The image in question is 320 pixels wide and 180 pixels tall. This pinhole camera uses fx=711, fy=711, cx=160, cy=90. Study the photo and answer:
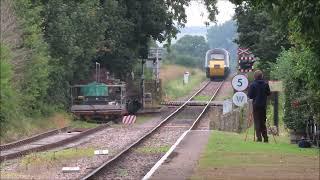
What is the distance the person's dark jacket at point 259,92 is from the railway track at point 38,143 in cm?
674

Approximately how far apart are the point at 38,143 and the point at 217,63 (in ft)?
191

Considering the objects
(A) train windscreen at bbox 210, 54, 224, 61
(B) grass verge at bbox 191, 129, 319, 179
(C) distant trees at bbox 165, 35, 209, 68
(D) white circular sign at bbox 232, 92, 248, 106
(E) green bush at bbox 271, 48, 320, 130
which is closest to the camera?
(B) grass verge at bbox 191, 129, 319, 179

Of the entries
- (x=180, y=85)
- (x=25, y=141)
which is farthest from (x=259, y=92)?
(x=180, y=85)

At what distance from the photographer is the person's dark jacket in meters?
20.4

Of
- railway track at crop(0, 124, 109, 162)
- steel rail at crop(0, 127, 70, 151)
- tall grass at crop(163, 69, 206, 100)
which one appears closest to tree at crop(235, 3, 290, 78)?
railway track at crop(0, 124, 109, 162)

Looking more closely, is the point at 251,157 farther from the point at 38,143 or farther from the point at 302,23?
the point at 38,143

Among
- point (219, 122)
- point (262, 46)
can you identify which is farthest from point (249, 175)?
point (262, 46)

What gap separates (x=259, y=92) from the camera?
20.5 m

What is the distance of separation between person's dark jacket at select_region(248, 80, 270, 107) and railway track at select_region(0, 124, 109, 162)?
674 centimetres

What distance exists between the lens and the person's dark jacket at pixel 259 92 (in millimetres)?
20445

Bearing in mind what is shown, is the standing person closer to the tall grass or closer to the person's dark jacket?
Answer: the person's dark jacket

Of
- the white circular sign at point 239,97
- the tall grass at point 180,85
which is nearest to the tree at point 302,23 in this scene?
the white circular sign at point 239,97

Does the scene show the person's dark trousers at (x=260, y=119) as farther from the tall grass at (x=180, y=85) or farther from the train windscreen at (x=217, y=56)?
the train windscreen at (x=217, y=56)

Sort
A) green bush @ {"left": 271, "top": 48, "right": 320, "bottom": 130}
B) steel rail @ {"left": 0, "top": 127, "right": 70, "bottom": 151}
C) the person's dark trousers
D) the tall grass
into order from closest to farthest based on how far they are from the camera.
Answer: green bush @ {"left": 271, "top": 48, "right": 320, "bottom": 130} → the person's dark trousers → steel rail @ {"left": 0, "top": 127, "right": 70, "bottom": 151} → the tall grass
